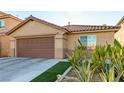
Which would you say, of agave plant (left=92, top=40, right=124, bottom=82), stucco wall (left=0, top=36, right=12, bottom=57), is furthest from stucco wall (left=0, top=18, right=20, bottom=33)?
agave plant (left=92, top=40, right=124, bottom=82)

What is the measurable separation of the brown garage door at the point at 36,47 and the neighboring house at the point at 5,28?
3461 millimetres

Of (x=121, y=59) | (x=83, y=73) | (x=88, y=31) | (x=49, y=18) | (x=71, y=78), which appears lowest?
(x=71, y=78)

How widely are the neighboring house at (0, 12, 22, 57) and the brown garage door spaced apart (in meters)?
3.46

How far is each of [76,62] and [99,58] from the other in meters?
1.00

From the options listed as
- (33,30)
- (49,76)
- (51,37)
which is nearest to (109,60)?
(49,76)

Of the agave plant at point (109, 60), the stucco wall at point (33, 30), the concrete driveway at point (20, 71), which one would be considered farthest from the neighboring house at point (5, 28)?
the agave plant at point (109, 60)

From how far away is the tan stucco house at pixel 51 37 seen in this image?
17.5 m

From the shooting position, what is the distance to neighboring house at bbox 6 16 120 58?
17500 mm

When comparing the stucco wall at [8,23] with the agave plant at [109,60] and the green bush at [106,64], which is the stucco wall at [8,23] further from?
the agave plant at [109,60]

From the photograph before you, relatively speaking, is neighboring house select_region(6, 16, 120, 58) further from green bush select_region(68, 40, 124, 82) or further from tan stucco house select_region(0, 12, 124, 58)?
green bush select_region(68, 40, 124, 82)

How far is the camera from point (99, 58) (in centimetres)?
675

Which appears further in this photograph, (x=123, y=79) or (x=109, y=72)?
(x=123, y=79)

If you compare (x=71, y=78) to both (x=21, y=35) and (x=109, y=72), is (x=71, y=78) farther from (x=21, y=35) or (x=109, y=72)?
(x=21, y=35)
